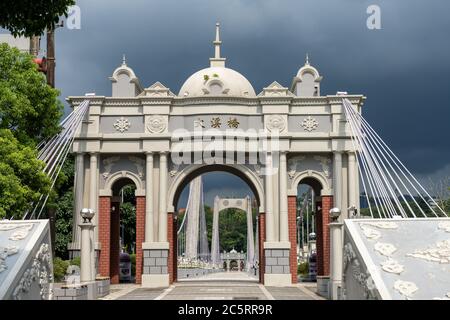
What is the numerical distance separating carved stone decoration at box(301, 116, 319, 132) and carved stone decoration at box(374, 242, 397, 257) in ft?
46.0

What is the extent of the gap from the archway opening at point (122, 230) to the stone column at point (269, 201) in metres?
→ 5.41

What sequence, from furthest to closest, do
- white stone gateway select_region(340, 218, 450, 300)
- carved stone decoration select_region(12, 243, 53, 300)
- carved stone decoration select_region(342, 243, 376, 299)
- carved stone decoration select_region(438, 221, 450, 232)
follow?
carved stone decoration select_region(438, 221, 450, 232), carved stone decoration select_region(12, 243, 53, 300), carved stone decoration select_region(342, 243, 376, 299), white stone gateway select_region(340, 218, 450, 300)

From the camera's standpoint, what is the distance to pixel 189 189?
193ft

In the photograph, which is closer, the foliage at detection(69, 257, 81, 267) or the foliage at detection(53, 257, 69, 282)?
the foliage at detection(53, 257, 69, 282)

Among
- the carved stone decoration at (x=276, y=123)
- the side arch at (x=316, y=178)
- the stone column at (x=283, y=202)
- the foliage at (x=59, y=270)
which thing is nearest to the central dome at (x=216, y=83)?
the carved stone decoration at (x=276, y=123)

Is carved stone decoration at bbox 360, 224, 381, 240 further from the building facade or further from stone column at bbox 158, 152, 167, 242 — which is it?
stone column at bbox 158, 152, 167, 242

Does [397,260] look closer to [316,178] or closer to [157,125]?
[316,178]

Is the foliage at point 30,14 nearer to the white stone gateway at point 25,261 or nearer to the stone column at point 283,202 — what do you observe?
the white stone gateway at point 25,261

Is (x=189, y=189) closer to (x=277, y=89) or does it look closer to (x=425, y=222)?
(x=277, y=89)

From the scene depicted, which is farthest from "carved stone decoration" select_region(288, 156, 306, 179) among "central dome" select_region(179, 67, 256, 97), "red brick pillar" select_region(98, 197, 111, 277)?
"red brick pillar" select_region(98, 197, 111, 277)

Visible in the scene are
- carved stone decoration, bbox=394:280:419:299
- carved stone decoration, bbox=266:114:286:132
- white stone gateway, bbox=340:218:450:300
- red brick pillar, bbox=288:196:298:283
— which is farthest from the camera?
carved stone decoration, bbox=266:114:286:132

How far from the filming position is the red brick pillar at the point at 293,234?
77.6 ft

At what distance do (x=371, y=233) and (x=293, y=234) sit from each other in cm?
1276

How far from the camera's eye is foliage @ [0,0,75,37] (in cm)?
970
